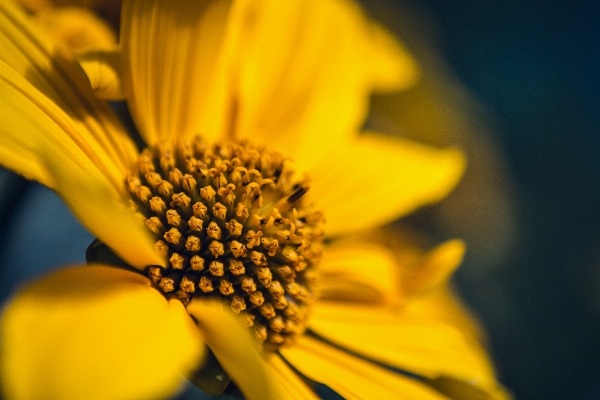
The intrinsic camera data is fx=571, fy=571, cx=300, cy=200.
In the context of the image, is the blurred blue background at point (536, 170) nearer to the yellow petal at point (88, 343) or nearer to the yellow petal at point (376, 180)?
the yellow petal at point (376, 180)

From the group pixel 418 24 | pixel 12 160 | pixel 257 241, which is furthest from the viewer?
pixel 418 24

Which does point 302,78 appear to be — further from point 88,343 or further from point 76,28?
point 88,343

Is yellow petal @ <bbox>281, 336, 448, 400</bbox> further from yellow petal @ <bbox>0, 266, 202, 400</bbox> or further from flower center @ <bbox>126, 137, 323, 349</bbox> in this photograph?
yellow petal @ <bbox>0, 266, 202, 400</bbox>

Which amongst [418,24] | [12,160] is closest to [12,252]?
[12,160]

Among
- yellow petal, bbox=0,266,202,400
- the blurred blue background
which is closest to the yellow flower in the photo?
yellow petal, bbox=0,266,202,400

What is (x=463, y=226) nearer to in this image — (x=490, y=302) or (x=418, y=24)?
(x=490, y=302)

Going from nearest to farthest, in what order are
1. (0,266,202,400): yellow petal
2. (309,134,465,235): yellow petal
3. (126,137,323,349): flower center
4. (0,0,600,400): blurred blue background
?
1. (0,266,202,400): yellow petal
2. (126,137,323,349): flower center
3. (309,134,465,235): yellow petal
4. (0,0,600,400): blurred blue background
